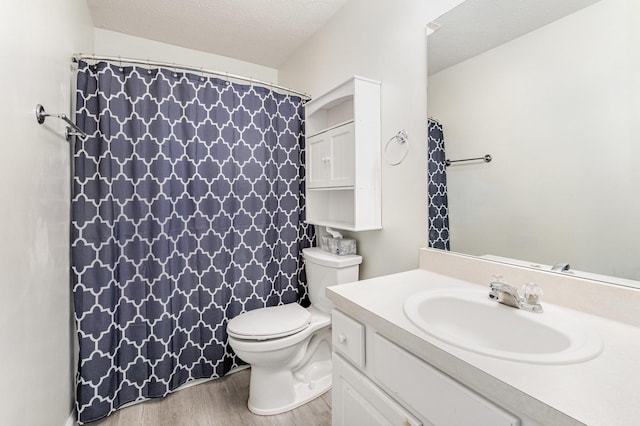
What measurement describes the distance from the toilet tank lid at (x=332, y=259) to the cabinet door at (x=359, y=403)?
0.67m

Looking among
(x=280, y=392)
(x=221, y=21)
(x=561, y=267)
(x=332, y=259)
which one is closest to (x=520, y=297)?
(x=561, y=267)

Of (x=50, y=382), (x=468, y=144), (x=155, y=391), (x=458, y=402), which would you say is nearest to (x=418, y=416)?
(x=458, y=402)

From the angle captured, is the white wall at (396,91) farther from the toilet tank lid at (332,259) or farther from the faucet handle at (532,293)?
the faucet handle at (532,293)

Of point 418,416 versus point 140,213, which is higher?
point 140,213

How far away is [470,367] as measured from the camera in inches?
24.1

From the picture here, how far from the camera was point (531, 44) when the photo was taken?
101 cm

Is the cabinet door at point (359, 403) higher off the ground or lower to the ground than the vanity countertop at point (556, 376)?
lower

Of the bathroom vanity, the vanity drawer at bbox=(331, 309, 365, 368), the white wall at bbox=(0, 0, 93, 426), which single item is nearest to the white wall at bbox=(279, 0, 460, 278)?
the bathroom vanity

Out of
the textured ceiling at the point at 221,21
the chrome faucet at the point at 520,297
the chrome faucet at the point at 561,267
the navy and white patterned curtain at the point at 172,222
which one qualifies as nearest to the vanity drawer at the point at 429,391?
the chrome faucet at the point at 520,297

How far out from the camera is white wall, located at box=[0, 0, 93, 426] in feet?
2.87

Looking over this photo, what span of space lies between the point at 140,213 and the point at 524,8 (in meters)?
2.03

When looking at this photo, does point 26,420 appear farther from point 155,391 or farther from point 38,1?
point 38,1

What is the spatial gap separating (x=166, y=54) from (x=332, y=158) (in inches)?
68.0

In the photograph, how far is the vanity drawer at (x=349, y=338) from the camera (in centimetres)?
95
